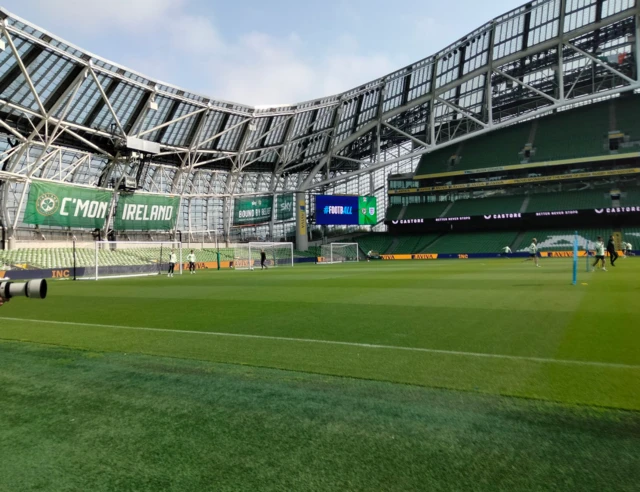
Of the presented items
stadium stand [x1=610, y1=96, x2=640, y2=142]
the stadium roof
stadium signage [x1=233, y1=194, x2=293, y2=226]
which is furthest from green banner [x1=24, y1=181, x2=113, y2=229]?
stadium stand [x1=610, y1=96, x2=640, y2=142]

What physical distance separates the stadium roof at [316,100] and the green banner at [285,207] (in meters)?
3.47

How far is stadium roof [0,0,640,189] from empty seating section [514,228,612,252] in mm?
15325

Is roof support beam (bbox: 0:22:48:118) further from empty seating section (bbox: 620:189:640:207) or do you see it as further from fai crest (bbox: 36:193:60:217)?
empty seating section (bbox: 620:189:640:207)

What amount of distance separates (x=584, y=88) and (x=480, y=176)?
15921 millimetres

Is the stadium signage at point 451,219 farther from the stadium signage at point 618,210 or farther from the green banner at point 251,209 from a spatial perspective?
the green banner at point 251,209

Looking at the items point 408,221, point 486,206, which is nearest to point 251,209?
point 408,221

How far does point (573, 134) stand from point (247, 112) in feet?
142

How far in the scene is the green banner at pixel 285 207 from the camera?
175ft

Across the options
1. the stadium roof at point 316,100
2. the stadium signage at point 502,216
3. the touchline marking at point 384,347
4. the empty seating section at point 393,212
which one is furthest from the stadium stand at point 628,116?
the touchline marking at point 384,347

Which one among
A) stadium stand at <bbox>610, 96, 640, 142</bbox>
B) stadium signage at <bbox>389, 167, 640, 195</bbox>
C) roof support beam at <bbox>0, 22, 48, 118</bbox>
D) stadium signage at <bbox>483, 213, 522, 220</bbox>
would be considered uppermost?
stadium stand at <bbox>610, 96, 640, 142</bbox>

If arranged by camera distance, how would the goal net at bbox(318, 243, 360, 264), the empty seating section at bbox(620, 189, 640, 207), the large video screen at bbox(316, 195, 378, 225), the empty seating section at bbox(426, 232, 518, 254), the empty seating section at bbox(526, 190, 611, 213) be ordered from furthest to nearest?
the goal net at bbox(318, 243, 360, 264)
the empty seating section at bbox(426, 232, 518, 254)
the empty seating section at bbox(526, 190, 611, 213)
the empty seating section at bbox(620, 189, 640, 207)
the large video screen at bbox(316, 195, 378, 225)

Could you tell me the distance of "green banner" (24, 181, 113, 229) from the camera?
100 ft

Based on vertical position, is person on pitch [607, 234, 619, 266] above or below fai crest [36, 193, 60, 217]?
below

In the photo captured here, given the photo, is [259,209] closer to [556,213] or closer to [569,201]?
[556,213]
